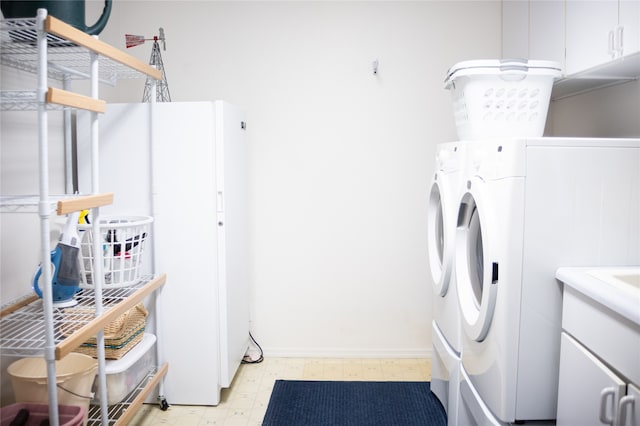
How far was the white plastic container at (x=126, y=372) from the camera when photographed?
207cm

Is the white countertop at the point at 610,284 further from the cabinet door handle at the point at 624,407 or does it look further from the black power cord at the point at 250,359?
the black power cord at the point at 250,359

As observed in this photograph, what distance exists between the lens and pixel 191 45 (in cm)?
306

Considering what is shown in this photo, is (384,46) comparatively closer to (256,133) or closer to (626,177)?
(256,133)

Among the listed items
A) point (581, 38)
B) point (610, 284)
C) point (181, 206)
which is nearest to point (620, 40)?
point (581, 38)

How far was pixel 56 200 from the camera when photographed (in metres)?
1.73

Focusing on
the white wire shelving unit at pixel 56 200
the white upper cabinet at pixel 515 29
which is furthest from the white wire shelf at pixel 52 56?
the white upper cabinet at pixel 515 29

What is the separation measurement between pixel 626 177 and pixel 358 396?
1695mm

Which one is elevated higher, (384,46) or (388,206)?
(384,46)

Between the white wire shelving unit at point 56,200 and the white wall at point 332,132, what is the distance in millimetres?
800

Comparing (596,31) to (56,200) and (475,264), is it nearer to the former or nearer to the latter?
(475,264)

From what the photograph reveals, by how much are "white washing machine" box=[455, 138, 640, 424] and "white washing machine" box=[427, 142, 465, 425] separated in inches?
18.6

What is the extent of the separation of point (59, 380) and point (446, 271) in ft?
5.22

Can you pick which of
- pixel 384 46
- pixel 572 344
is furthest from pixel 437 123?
pixel 572 344

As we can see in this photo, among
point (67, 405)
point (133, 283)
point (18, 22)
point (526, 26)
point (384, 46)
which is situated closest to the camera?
point (18, 22)
